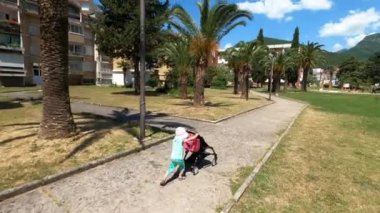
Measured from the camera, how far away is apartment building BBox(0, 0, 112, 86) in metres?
42.2

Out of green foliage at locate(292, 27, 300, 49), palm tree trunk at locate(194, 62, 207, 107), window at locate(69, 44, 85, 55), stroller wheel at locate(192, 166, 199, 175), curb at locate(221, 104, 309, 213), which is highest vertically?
green foliage at locate(292, 27, 300, 49)

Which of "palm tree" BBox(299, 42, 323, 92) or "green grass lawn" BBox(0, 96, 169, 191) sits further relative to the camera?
"palm tree" BBox(299, 42, 323, 92)

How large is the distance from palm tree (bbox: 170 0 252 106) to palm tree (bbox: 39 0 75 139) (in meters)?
12.1

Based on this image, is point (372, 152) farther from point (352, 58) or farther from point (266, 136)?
point (352, 58)

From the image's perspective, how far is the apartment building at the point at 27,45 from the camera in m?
42.2

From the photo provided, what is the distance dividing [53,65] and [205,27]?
42.1 feet

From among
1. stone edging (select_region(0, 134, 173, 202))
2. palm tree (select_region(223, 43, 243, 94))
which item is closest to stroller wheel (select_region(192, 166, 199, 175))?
stone edging (select_region(0, 134, 173, 202))

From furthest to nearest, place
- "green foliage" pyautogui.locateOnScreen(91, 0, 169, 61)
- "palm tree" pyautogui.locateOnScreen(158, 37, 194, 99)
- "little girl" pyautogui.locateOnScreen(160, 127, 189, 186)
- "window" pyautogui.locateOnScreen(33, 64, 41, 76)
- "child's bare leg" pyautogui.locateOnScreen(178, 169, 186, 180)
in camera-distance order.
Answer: "window" pyautogui.locateOnScreen(33, 64, 41, 76)
"green foliage" pyautogui.locateOnScreen(91, 0, 169, 61)
"palm tree" pyautogui.locateOnScreen(158, 37, 194, 99)
"child's bare leg" pyautogui.locateOnScreen(178, 169, 186, 180)
"little girl" pyautogui.locateOnScreen(160, 127, 189, 186)

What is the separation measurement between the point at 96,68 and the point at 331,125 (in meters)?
50.4

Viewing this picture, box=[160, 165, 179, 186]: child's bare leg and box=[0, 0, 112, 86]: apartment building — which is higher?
box=[0, 0, 112, 86]: apartment building

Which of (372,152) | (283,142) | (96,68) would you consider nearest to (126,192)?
(283,142)

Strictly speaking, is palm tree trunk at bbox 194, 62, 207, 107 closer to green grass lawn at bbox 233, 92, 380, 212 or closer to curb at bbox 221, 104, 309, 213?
green grass lawn at bbox 233, 92, 380, 212

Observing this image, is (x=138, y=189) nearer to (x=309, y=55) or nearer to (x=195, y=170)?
(x=195, y=170)

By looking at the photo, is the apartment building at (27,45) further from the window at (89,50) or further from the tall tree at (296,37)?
the tall tree at (296,37)
